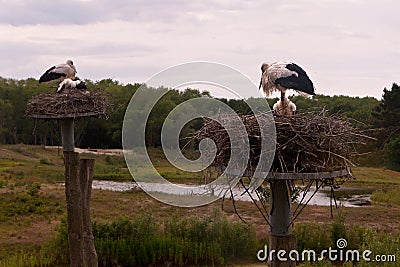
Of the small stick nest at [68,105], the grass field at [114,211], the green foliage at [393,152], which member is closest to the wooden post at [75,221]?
the small stick nest at [68,105]

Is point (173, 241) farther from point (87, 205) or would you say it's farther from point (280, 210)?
point (280, 210)

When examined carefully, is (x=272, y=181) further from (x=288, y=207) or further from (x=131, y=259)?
(x=131, y=259)

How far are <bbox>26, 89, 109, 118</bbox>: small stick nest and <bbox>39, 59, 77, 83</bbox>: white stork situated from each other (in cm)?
44

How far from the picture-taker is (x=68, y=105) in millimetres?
9000

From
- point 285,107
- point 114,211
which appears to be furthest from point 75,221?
point 114,211

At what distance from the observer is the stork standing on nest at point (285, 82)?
20.5 ft

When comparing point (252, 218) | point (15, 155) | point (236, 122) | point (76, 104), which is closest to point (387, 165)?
point (252, 218)

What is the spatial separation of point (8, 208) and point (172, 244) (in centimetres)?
747

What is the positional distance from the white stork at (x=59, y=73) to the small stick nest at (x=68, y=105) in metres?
0.44

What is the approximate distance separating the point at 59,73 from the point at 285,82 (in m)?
4.96

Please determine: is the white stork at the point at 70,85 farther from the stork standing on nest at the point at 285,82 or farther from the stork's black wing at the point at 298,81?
the stork's black wing at the point at 298,81

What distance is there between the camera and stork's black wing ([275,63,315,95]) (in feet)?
20.5

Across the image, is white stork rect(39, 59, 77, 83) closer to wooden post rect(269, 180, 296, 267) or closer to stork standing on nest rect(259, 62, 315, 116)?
stork standing on nest rect(259, 62, 315, 116)

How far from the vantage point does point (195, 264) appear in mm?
11555
